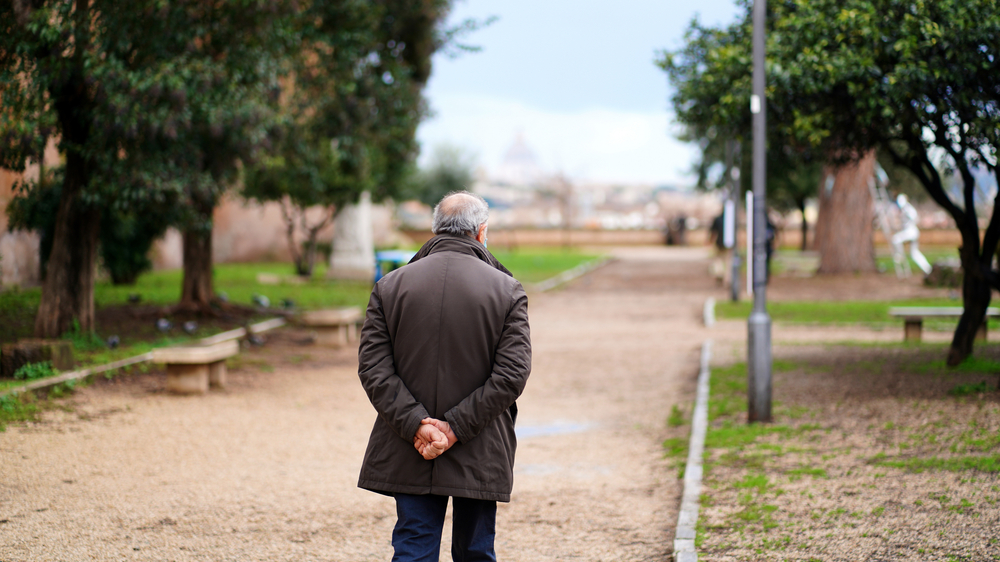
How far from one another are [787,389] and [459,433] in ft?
22.1

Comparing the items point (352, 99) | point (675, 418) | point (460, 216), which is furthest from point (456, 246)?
point (352, 99)

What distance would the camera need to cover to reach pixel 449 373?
336cm

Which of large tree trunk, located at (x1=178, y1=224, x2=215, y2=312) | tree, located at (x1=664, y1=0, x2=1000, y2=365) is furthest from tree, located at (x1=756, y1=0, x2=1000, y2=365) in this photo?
large tree trunk, located at (x1=178, y1=224, x2=215, y2=312)

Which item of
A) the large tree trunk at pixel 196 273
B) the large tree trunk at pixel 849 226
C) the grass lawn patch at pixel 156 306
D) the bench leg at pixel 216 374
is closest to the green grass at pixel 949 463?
the bench leg at pixel 216 374

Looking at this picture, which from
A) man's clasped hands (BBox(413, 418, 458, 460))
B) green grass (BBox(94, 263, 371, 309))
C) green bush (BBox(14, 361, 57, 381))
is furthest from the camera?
green grass (BBox(94, 263, 371, 309))

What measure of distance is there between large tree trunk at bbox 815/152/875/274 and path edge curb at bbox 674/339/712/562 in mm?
15733

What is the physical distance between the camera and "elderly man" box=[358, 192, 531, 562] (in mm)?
3318

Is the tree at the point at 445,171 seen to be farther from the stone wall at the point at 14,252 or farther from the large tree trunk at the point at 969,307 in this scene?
the large tree trunk at the point at 969,307

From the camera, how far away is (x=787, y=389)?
930 centimetres

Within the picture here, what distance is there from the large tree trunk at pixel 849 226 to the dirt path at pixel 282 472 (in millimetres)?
14153

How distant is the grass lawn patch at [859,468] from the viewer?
4750 millimetres

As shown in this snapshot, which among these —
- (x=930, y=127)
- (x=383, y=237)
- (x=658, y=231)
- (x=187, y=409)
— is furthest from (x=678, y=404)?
(x=658, y=231)

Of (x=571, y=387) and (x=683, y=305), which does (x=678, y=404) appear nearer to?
(x=571, y=387)

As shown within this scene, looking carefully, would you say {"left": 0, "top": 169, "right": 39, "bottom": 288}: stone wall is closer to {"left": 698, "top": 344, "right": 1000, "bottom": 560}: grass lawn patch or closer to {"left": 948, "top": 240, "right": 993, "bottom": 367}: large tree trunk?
{"left": 698, "top": 344, "right": 1000, "bottom": 560}: grass lawn patch
